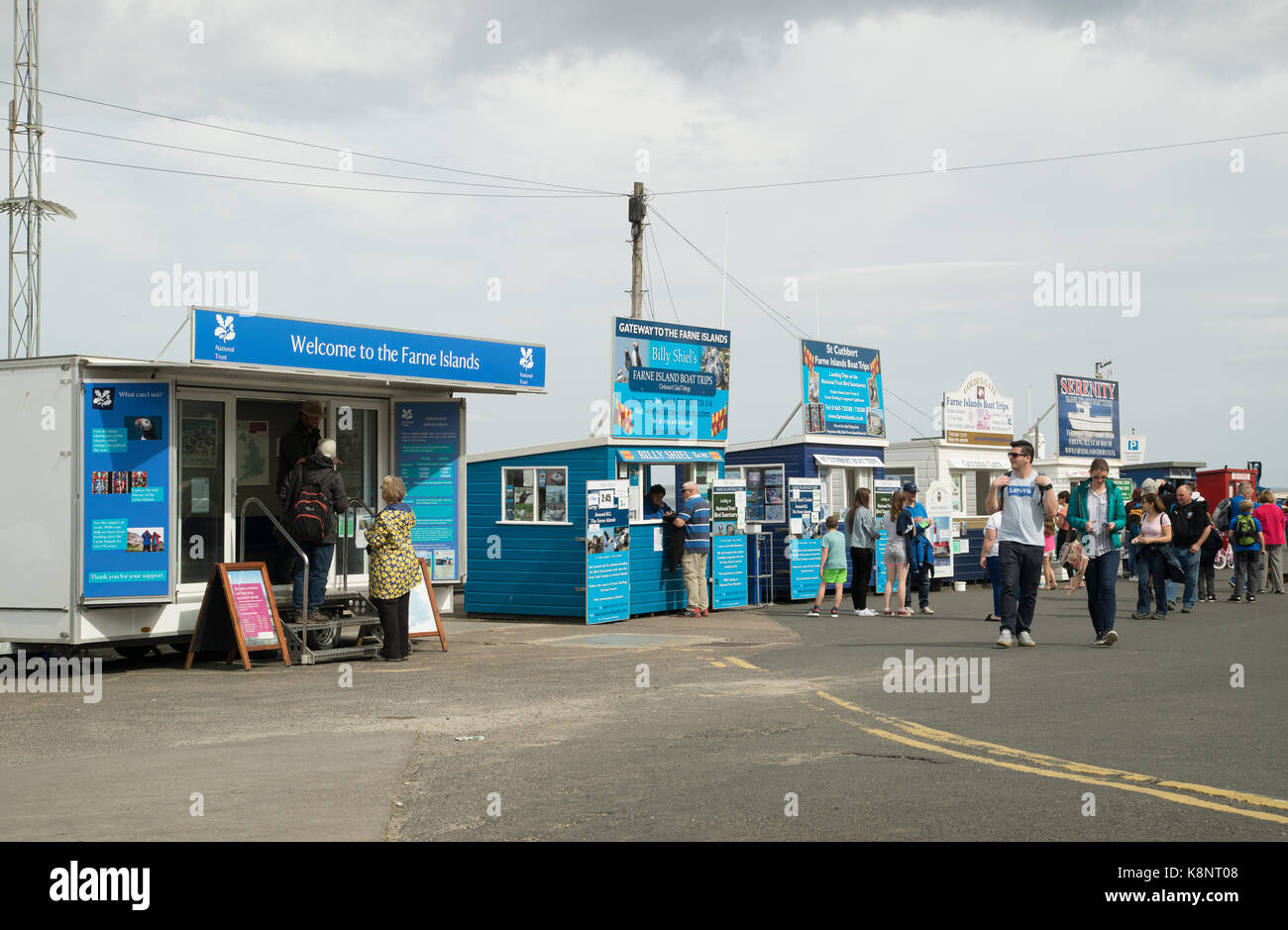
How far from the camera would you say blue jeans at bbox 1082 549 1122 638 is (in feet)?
42.5

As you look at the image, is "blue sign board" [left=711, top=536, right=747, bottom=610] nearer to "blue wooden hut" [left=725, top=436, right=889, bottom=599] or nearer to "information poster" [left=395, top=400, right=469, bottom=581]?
"blue wooden hut" [left=725, top=436, right=889, bottom=599]

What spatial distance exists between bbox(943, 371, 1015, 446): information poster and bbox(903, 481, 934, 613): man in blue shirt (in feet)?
29.0

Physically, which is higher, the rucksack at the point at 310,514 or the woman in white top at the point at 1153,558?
the rucksack at the point at 310,514

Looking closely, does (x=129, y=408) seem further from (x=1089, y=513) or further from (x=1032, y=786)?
(x=1089, y=513)

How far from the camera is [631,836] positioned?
550 centimetres

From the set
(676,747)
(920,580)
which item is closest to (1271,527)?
(920,580)

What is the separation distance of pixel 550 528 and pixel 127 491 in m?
7.16

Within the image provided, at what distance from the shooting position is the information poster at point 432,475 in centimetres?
1516

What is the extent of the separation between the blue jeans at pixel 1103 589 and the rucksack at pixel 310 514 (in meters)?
8.11

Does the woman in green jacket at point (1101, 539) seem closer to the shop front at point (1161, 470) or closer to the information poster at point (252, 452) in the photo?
the information poster at point (252, 452)

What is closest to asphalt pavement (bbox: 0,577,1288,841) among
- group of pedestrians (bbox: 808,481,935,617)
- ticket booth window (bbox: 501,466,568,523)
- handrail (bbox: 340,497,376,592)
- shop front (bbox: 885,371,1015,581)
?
handrail (bbox: 340,497,376,592)

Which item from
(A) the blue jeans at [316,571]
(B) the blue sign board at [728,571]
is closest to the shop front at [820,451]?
Result: (B) the blue sign board at [728,571]

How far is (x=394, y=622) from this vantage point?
1293 centimetres
